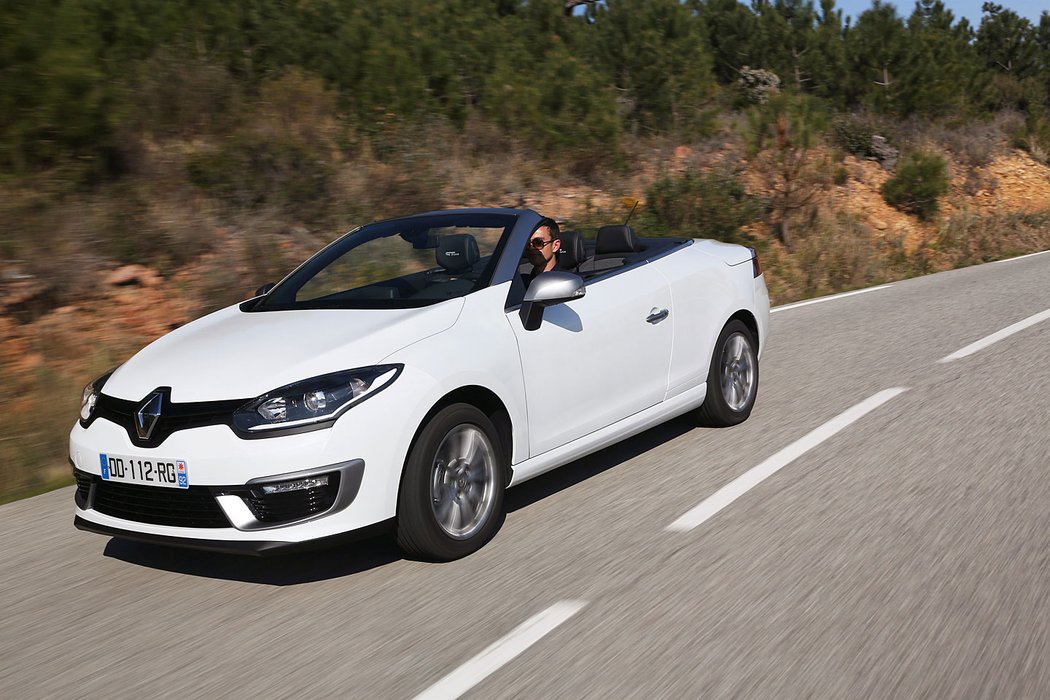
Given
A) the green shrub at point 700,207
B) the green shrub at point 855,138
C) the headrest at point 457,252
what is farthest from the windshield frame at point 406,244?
the green shrub at point 855,138

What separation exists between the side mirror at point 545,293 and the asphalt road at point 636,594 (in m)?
0.97

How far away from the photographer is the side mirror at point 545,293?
499 centimetres

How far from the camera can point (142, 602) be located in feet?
14.2

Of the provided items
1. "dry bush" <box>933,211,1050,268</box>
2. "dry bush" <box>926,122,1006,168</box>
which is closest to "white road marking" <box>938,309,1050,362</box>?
"dry bush" <box>933,211,1050,268</box>

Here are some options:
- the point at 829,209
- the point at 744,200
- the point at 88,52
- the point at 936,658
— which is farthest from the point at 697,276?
the point at 829,209

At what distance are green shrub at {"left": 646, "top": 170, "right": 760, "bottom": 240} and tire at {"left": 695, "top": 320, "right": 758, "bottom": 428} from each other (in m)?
11.0

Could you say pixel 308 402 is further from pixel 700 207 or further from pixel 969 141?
pixel 969 141

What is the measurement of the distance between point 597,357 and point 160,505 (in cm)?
221

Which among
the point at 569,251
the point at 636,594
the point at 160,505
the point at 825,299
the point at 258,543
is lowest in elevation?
the point at 825,299

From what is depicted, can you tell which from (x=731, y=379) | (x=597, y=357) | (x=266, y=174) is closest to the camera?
(x=597, y=357)

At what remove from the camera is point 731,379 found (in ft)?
22.6

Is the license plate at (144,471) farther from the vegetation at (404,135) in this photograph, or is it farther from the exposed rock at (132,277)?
the exposed rock at (132,277)

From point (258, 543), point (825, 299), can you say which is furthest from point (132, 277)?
point (825, 299)

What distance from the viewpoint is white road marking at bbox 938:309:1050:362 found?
29.3ft
